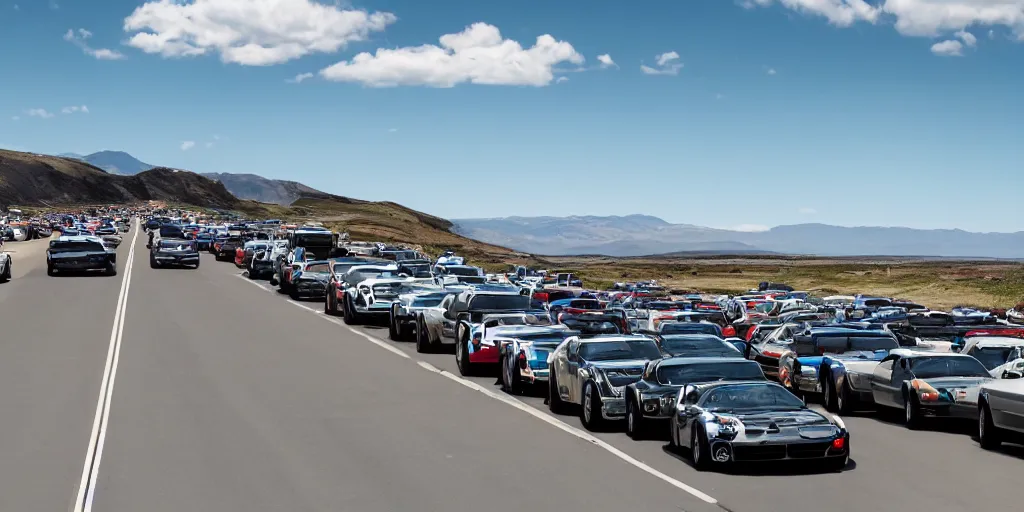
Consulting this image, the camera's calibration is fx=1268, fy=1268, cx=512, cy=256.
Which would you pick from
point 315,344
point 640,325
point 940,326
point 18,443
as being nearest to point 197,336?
point 315,344

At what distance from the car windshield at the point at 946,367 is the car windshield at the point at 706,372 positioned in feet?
10.0

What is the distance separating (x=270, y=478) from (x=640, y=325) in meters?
22.1

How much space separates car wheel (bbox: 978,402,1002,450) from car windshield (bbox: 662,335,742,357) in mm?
5273

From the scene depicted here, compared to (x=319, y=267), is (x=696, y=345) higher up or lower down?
higher up

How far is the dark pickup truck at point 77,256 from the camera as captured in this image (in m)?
51.1

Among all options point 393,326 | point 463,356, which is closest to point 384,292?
point 393,326

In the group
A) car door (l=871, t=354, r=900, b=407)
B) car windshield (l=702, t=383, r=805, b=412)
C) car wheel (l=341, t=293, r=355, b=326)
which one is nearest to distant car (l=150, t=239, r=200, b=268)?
car wheel (l=341, t=293, r=355, b=326)

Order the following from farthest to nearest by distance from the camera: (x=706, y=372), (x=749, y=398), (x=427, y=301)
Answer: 1. (x=427, y=301)
2. (x=706, y=372)
3. (x=749, y=398)

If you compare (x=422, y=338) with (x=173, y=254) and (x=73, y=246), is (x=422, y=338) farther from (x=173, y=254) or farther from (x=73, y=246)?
(x=173, y=254)

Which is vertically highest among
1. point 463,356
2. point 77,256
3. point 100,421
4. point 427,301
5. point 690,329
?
point 690,329

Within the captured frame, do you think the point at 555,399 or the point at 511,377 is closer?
the point at 555,399

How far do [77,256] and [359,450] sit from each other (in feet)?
129

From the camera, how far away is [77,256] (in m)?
51.3

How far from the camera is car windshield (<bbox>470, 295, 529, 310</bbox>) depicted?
2798 cm
